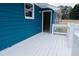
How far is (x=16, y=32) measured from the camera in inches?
248

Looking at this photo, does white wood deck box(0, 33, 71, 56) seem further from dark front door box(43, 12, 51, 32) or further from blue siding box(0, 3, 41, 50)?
dark front door box(43, 12, 51, 32)

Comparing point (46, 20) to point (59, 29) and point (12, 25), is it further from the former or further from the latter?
point (12, 25)

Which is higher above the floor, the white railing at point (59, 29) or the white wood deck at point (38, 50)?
the white railing at point (59, 29)

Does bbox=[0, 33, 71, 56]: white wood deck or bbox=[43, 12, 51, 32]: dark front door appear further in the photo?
bbox=[43, 12, 51, 32]: dark front door

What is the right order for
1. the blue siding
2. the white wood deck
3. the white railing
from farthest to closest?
the white railing → the blue siding → the white wood deck

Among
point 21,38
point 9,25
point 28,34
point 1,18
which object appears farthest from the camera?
point 28,34

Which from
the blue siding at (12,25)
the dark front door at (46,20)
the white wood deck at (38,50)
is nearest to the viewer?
the white wood deck at (38,50)

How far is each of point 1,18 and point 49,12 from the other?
7448mm

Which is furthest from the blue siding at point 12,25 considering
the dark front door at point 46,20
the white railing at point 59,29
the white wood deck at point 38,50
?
the dark front door at point 46,20

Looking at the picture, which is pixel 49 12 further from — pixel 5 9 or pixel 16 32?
pixel 5 9

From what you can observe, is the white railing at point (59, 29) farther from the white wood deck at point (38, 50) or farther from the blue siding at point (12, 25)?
the white wood deck at point (38, 50)

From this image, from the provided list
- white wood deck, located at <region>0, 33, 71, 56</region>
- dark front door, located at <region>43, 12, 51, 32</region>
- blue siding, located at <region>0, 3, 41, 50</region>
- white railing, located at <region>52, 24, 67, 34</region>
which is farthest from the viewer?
dark front door, located at <region>43, 12, 51, 32</region>

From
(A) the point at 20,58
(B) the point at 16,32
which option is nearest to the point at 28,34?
(B) the point at 16,32

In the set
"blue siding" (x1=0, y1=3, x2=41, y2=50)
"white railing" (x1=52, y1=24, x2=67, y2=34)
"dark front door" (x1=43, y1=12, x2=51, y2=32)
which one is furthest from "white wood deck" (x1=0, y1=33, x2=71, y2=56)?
"dark front door" (x1=43, y1=12, x2=51, y2=32)
